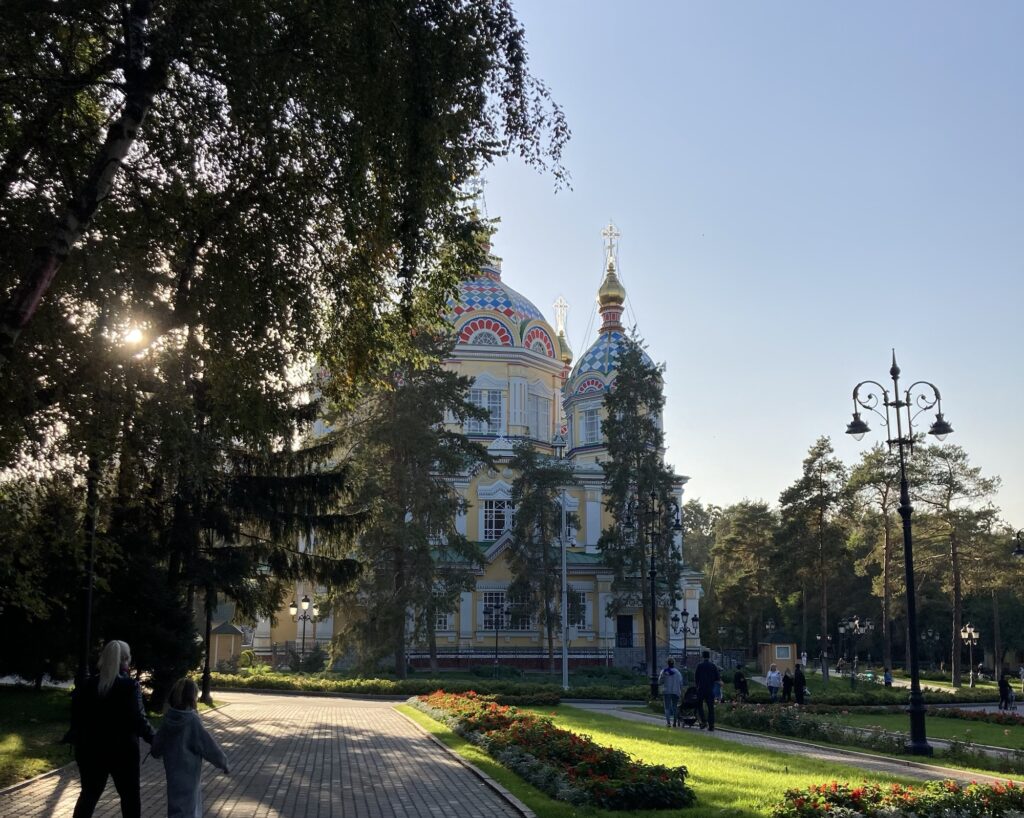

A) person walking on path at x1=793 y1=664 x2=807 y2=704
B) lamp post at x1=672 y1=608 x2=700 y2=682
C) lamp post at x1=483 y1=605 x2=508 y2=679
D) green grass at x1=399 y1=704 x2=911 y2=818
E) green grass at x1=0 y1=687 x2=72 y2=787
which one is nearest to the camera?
green grass at x1=399 y1=704 x2=911 y2=818

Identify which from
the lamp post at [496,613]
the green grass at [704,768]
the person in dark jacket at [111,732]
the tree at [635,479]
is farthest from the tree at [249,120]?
the lamp post at [496,613]

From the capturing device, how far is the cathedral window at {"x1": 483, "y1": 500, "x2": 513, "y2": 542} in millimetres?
51500

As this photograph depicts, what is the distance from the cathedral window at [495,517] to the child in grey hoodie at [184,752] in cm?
4416

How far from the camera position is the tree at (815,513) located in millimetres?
51781

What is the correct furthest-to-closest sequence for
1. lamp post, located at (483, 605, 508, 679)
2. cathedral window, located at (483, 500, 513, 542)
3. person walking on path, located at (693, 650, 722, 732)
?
cathedral window, located at (483, 500, 513, 542) → lamp post, located at (483, 605, 508, 679) → person walking on path, located at (693, 650, 722, 732)

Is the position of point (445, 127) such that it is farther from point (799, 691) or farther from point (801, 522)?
point (801, 522)

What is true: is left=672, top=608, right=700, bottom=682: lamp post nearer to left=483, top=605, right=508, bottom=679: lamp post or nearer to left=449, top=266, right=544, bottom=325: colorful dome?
left=483, top=605, right=508, bottom=679: lamp post

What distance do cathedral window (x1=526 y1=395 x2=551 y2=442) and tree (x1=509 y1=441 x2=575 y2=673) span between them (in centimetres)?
783

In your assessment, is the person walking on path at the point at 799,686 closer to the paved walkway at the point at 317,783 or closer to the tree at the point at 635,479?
the tree at the point at 635,479

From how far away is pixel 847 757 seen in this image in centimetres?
1711

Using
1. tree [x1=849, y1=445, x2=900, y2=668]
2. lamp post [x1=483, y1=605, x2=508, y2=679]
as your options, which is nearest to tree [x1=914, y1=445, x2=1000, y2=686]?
tree [x1=849, y1=445, x2=900, y2=668]

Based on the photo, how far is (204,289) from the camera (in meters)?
11.9

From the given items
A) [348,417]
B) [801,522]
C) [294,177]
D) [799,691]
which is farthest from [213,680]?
[801,522]

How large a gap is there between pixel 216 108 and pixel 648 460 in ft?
115
